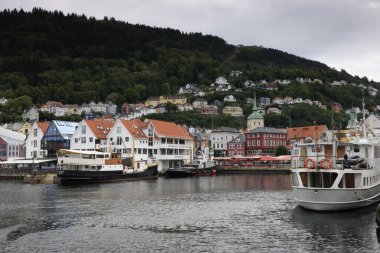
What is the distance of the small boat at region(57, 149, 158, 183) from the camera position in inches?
2751

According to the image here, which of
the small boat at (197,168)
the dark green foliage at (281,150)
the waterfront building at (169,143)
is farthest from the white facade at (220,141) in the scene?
the waterfront building at (169,143)

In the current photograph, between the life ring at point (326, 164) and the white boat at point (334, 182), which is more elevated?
the life ring at point (326, 164)

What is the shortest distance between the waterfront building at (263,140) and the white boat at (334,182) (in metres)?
88.7

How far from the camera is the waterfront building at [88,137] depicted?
94500 millimetres

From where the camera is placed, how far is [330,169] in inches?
1443

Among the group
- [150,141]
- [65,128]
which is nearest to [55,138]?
[65,128]

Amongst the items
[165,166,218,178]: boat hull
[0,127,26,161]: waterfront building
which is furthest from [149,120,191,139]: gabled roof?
[0,127,26,161]: waterfront building

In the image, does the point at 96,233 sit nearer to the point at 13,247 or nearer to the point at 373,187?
the point at 13,247

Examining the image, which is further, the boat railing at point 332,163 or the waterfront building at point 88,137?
the waterfront building at point 88,137

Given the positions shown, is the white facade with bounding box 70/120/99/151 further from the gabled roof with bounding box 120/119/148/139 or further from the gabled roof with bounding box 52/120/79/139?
the gabled roof with bounding box 120/119/148/139

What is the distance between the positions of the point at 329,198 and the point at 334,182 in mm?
1261

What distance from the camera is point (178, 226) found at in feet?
105

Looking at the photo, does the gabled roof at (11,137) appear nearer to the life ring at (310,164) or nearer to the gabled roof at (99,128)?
the gabled roof at (99,128)

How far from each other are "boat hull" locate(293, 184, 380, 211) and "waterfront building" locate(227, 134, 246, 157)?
96204 mm
